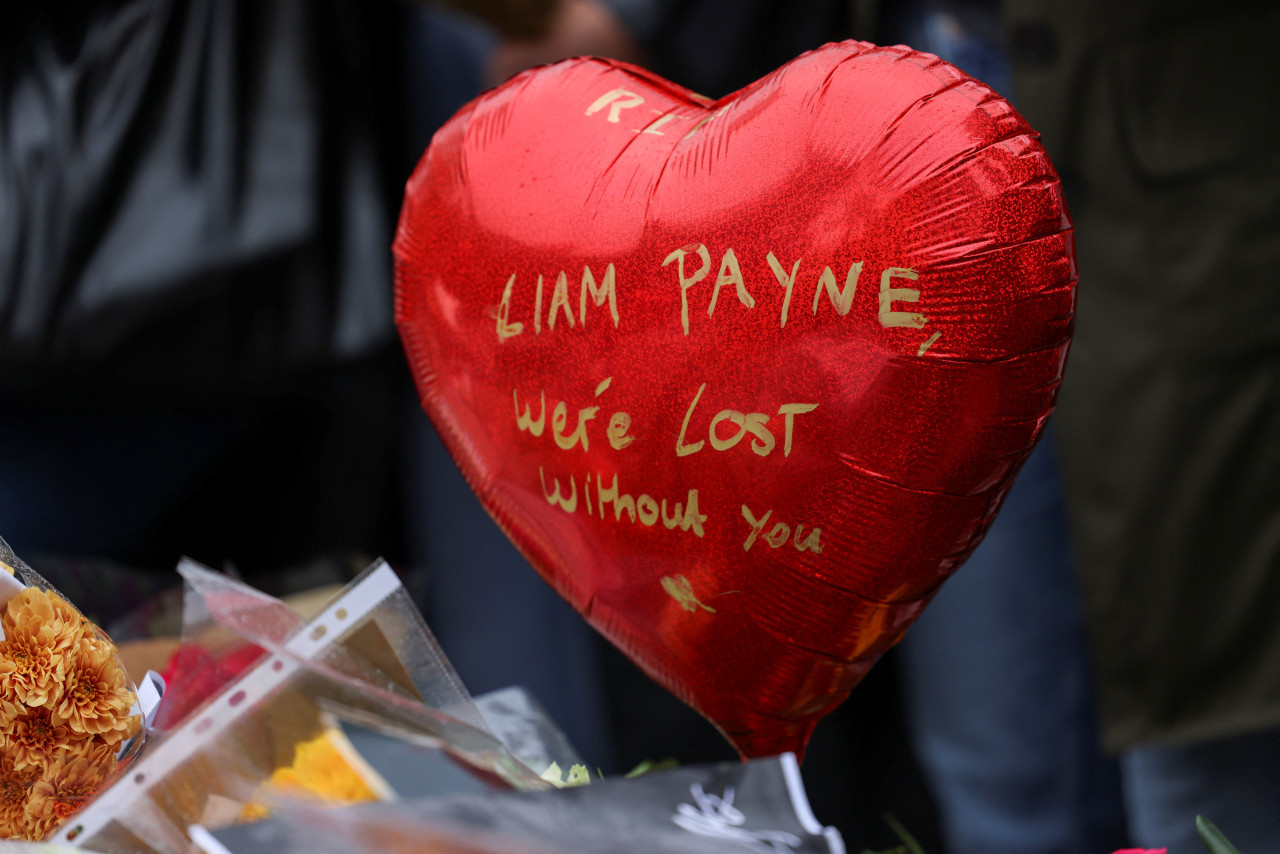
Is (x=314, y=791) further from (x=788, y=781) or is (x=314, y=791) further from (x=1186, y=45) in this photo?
(x=1186, y=45)

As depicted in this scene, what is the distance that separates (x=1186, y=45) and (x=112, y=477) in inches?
35.8

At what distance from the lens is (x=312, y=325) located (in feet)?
2.85

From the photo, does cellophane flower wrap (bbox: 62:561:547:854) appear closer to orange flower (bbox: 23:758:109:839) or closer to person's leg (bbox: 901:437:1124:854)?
orange flower (bbox: 23:758:109:839)

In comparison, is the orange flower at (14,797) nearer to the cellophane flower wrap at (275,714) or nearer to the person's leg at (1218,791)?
the cellophane flower wrap at (275,714)

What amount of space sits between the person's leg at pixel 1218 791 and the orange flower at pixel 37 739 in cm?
81

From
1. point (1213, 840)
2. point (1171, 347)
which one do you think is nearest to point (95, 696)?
point (1213, 840)

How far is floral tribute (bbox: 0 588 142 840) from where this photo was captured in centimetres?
31

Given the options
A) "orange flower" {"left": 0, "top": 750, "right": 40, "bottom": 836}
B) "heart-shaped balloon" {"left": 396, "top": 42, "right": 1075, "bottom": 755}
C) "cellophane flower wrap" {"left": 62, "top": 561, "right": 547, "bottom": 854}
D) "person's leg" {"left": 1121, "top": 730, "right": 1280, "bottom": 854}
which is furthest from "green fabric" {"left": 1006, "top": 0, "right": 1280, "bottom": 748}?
"orange flower" {"left": 0, "top": 750, "right": 40, "bottom": 836}

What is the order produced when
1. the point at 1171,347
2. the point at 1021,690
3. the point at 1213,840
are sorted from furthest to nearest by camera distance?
the point at 1021,690 < the point at 1171,347 < the point at 1213,840

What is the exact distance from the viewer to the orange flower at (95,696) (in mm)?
320

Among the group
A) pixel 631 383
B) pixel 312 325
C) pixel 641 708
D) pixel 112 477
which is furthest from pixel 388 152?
pixel 631 383

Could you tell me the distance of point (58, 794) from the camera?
0.32 m

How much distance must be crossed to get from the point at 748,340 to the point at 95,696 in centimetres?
24

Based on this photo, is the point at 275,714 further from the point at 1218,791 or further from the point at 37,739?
the point at 1218,791
